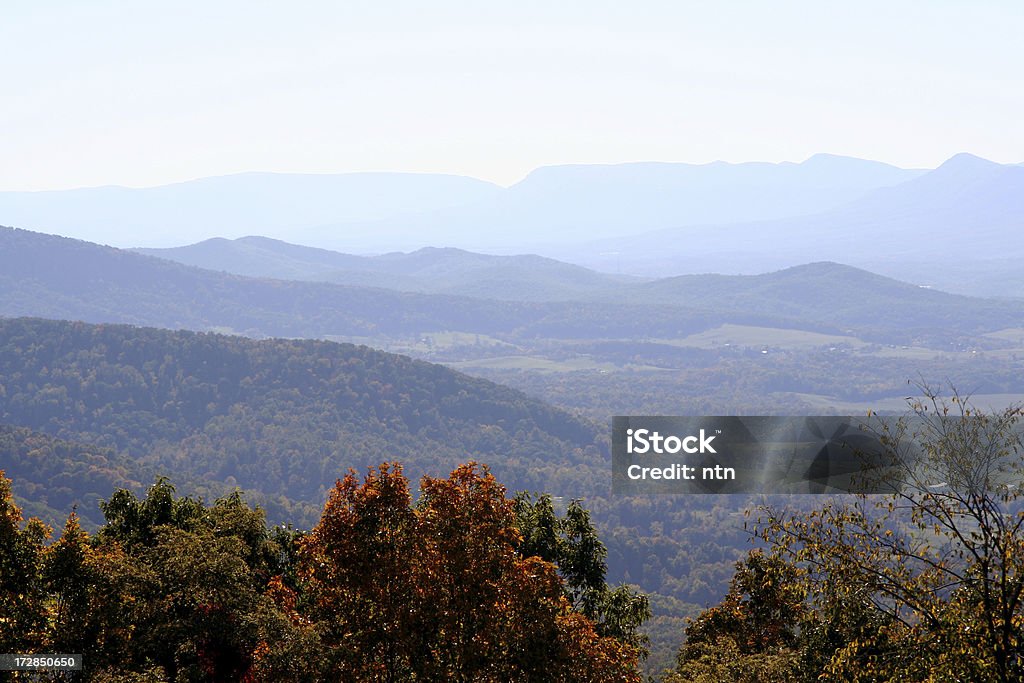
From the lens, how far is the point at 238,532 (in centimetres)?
2359

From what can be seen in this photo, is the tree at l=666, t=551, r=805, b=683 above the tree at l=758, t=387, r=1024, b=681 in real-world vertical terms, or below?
below

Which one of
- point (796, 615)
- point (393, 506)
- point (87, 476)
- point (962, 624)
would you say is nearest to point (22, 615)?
point (393, 506)

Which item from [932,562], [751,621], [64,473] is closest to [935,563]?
[932,562]

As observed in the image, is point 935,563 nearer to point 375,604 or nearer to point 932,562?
point 932,562

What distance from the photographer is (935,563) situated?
11.9m

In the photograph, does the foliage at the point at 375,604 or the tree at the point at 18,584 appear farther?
the tree at the point at 18,584

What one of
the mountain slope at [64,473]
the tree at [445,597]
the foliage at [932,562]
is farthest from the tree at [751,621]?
the mountain slope at [64,473]

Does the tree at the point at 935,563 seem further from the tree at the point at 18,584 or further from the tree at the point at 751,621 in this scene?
the tree at the point at 18,584

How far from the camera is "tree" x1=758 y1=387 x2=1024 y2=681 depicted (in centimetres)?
1106

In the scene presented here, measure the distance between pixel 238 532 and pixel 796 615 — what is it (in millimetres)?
13313

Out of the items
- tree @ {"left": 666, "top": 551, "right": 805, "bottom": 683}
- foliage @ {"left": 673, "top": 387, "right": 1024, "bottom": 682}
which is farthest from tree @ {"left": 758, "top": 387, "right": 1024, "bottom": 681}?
tree @ {"left": 666, "top": 551, "right": 805, "bottom": 683}

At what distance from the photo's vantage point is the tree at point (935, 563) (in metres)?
11.1

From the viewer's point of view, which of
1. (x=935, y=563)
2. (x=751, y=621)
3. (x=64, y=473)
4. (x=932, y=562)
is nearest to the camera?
(x=932, y=562)

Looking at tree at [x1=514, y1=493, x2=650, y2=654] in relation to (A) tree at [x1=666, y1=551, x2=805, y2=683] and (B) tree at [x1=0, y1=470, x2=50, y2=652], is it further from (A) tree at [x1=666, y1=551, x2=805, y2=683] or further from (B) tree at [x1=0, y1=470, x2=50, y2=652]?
(B) tree at [x1=0, y1=470, x2=50, y2=652]
